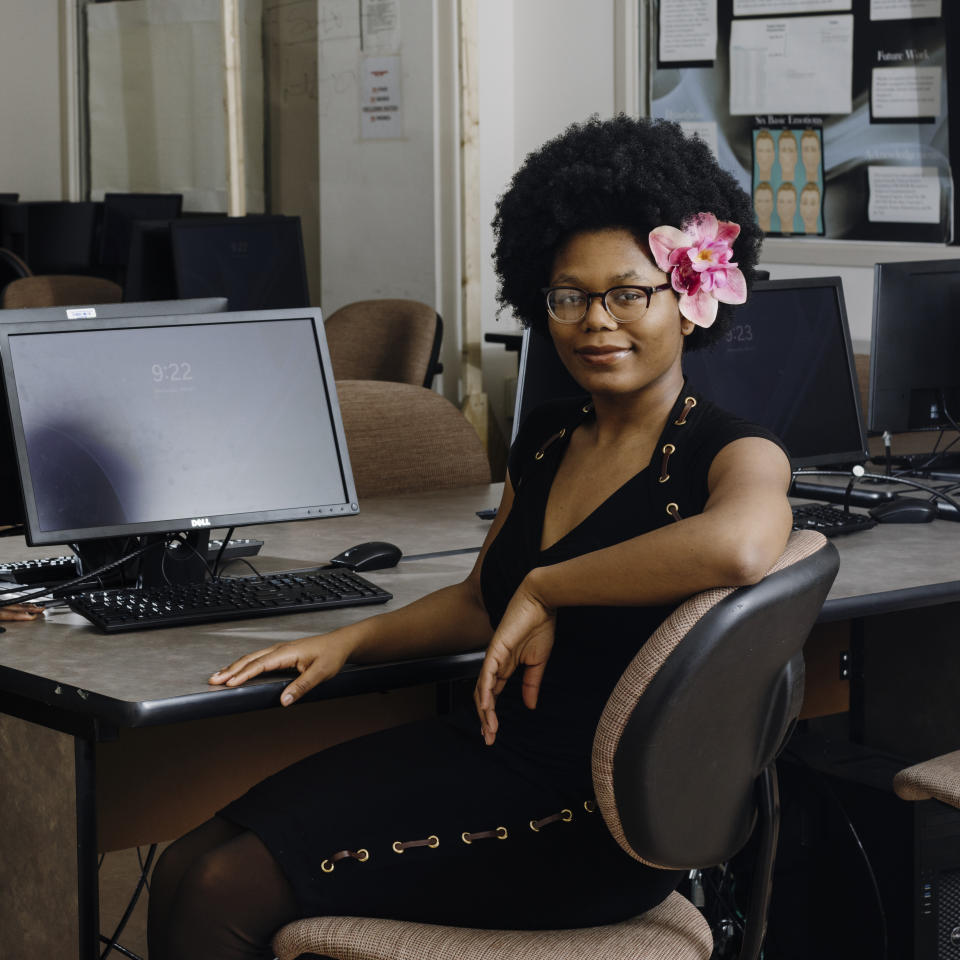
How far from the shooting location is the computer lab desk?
156 cm

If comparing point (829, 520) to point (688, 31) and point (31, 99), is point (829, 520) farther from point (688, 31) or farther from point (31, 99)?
point (31, 99)

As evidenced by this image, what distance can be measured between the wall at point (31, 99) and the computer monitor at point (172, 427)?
19.5ft

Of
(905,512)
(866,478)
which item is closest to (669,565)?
(905,512)

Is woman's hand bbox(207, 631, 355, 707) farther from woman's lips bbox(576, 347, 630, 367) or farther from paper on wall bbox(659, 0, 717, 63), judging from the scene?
paper on wall bbox(659, 0, 717, 63)

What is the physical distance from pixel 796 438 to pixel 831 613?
0.76 meters

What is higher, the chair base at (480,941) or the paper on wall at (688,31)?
the paper on wall at (688,31)

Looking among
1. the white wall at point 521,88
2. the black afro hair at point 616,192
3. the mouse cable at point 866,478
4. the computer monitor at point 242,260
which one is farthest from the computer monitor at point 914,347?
the white wall at point 521,88

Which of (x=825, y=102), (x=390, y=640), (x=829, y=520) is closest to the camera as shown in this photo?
(x=390, y=640)

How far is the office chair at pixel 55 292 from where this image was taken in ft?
16.2

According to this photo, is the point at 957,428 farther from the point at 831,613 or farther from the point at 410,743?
the point at 410,743

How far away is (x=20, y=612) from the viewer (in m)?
1.85

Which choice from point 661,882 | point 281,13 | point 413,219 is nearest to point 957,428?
point 661,882

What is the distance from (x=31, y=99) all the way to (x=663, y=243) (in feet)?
22.9

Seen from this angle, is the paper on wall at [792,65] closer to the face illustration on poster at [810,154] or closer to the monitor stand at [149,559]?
the face illustration on poster at [810,154]
